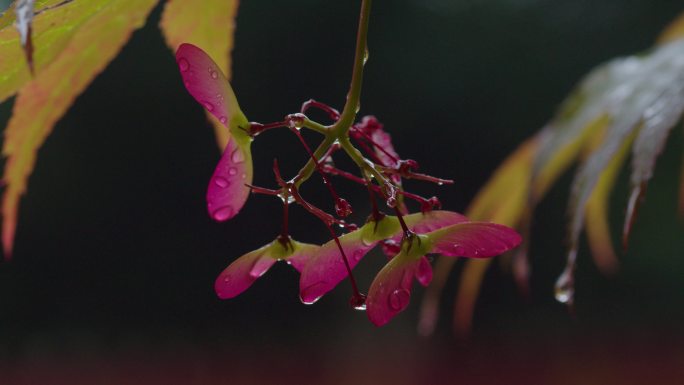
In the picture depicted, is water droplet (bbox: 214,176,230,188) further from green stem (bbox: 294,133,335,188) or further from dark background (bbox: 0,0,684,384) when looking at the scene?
dark background (bbox: 0,0,684,384)

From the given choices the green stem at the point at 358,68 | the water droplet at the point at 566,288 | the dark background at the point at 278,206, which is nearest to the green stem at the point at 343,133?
the green stem at the point at 358,68

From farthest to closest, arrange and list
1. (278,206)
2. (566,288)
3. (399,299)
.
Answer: (278,206), (566,288), (399,299)

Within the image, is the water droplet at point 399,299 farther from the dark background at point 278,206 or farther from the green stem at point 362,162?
the dark background at point 278,206

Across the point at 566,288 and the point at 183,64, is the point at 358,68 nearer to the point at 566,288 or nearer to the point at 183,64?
the point at 183,64

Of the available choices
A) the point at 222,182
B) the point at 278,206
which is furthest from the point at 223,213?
the point at 278,206

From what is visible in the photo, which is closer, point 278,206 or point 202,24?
point 202,24

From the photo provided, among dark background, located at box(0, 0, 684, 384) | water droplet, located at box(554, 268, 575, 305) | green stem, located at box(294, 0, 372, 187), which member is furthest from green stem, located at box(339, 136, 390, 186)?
dark background, located at box(0, 0, 684, 384)
